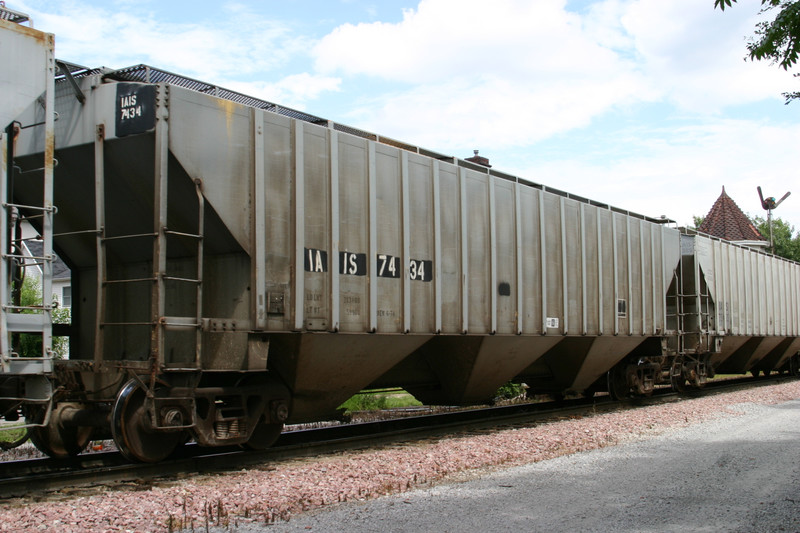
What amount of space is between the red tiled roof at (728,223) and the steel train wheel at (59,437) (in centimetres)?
4512

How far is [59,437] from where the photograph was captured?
25.7 feet

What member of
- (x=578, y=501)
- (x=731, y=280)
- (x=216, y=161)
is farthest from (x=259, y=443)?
(x=731, y=280)

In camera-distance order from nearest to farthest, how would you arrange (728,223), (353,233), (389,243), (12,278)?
(12,278), (353,233), (389,243), (728,223)

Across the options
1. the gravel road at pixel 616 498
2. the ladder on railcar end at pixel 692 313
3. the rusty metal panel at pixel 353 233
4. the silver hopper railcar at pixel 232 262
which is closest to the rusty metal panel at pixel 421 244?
the silver hopper railcar at pixel 232 262

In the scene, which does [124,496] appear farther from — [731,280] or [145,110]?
[731,280]

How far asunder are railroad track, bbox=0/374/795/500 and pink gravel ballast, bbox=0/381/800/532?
351 millimetres

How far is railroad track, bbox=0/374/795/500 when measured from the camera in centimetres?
663

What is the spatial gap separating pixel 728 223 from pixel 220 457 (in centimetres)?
4645

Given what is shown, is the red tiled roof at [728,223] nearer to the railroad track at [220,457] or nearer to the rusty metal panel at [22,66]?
the railroad track at [220,457]

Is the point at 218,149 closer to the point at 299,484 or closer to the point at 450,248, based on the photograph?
the point at 299,484

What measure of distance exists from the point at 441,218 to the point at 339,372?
9.68 ft

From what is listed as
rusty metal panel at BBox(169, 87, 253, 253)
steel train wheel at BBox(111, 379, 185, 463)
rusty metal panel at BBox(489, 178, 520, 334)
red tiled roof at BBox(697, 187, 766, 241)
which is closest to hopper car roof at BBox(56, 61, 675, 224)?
rusty metal panel at BBox(169, 87, 253, 253)

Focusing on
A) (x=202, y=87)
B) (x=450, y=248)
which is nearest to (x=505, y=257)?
(x=450, y=248)

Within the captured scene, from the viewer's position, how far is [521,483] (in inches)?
271
